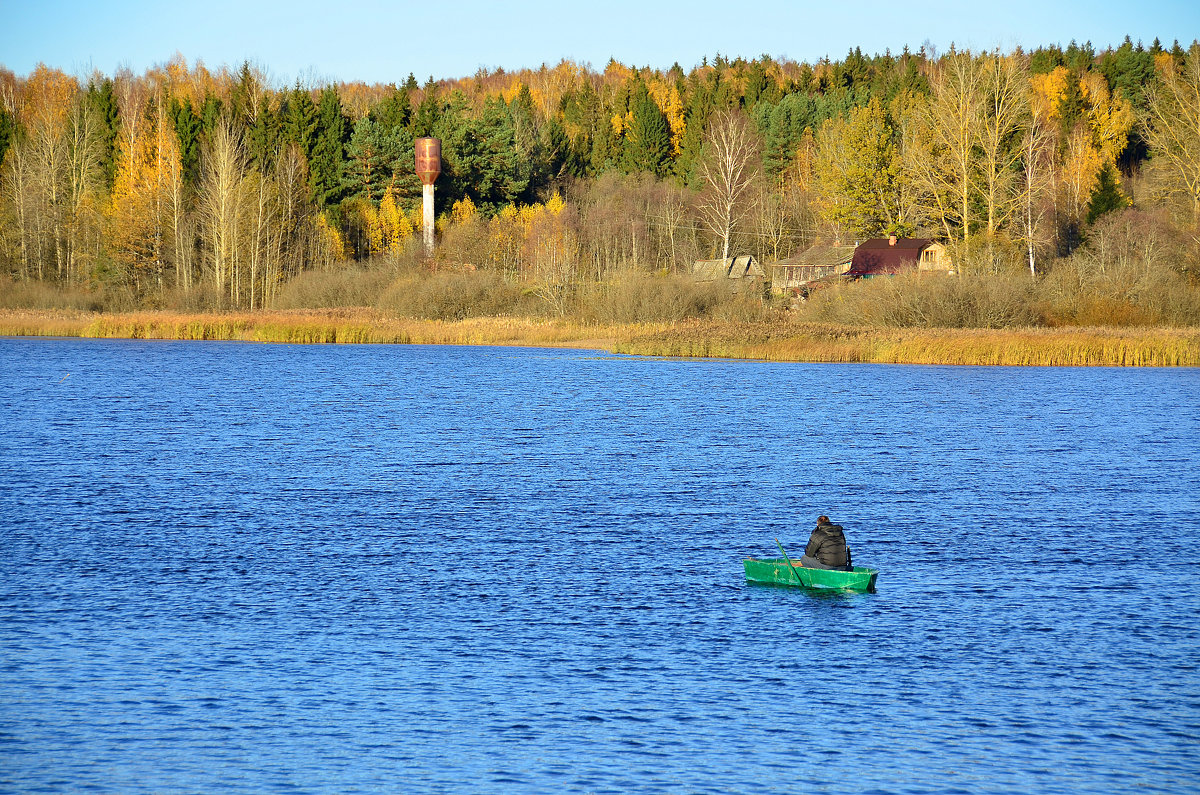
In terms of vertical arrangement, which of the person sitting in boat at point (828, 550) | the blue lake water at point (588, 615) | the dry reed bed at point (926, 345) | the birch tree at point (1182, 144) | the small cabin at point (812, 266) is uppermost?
the birch tree at point (1182, 144)

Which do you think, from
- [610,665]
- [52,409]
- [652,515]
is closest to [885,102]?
[52,409]

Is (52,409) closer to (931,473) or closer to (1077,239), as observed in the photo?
(931,473)

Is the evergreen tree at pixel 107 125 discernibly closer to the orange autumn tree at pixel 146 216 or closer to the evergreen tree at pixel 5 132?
the evergreen tree at pixel 5 132

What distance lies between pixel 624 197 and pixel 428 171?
972 inches

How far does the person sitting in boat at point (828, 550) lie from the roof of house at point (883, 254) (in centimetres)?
7164

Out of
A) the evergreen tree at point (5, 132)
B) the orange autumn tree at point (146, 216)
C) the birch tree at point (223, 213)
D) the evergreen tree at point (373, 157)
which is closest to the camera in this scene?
the birch tree at point (223, 213)

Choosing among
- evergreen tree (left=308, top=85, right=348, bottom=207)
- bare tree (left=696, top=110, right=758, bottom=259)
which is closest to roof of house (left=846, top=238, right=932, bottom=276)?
bare tree (left=696, top=110, right=758, bottom=259)

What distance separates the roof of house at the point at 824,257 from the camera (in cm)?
9631

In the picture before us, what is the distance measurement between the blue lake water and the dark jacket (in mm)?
560

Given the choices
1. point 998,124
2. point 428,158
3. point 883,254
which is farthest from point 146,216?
point 998,124

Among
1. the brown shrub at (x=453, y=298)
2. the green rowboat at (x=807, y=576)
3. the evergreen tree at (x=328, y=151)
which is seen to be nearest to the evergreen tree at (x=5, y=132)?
the evergreen tree at (x=328, y=151)

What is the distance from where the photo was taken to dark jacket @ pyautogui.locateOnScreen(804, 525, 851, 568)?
61.3 feet

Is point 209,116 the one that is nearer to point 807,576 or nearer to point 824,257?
point 824,257

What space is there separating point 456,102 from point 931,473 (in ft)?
279
